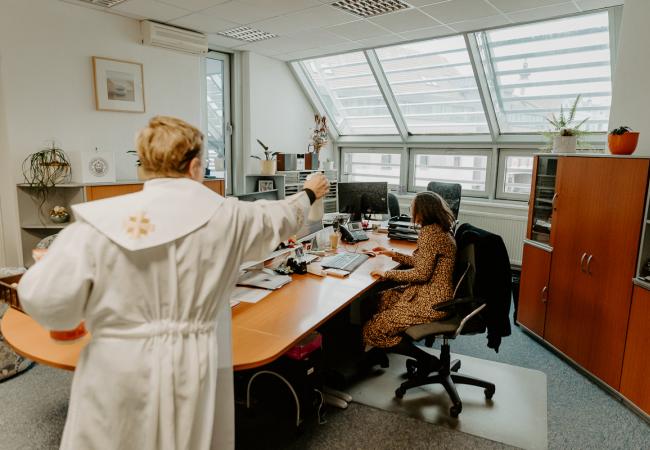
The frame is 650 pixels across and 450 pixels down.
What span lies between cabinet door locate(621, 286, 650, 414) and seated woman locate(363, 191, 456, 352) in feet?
3.54

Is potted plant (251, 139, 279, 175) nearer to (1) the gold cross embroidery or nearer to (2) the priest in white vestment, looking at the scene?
(2) the priest in white vestment

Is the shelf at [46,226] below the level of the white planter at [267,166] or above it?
below

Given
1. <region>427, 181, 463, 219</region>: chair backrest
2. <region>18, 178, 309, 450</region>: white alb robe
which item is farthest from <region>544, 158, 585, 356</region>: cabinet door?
<region>18, 178, 309, 450</region>: white alb robe

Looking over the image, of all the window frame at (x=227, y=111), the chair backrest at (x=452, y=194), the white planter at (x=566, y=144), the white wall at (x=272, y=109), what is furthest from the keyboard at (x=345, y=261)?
the white wall at (x=272, y=109)

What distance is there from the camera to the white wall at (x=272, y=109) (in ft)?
18.3

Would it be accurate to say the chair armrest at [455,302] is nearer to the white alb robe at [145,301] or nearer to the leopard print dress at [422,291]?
the leopard print dress at [422,291]

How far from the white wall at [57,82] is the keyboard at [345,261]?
256 cm

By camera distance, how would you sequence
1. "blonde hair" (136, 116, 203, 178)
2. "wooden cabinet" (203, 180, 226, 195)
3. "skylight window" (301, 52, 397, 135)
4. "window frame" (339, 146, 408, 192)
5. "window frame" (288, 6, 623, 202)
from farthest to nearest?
1. "window frame" (339, 146, 408, 192)
2. "skylight window" (301, 52, 397, 135)
3. "window frame" (288, 6, 623, 202)
4. "wooden cabinet" (203, 180, 226, 195)
5. "blonde hair" (136, 116, 203, 178)

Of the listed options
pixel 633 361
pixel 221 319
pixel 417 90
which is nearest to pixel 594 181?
pixel 633 361

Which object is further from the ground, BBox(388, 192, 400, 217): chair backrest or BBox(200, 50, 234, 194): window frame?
BBox(200, 50, 234, 194): window frame

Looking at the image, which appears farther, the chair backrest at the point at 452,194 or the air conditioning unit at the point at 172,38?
the chair backrest at the point at 452,194

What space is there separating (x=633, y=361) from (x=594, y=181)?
3.74 ft

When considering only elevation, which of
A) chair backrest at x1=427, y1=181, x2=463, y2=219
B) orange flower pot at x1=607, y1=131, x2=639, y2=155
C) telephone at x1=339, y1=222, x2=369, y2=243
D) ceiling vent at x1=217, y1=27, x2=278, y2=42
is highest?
ceiling vent at x1=217, y1=27, x2=278, y2=42

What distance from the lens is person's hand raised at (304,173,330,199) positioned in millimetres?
1523
